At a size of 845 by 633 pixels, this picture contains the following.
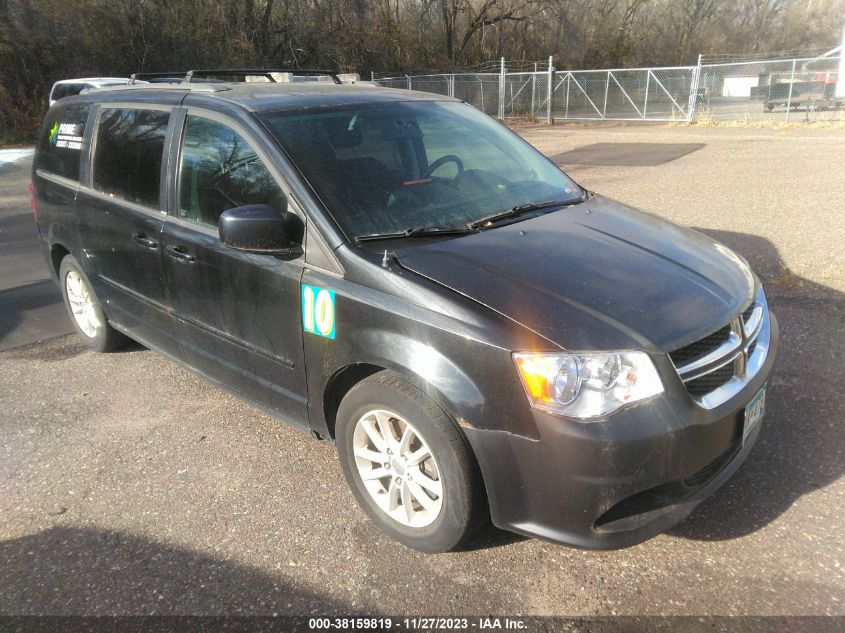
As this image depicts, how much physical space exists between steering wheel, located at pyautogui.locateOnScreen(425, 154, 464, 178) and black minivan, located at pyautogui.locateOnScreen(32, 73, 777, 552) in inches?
0.9

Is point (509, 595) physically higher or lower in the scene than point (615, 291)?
lower

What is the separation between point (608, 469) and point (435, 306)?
2.74 feet

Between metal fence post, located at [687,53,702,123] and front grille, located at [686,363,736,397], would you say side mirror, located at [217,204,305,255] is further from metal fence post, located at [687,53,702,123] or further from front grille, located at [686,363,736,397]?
metal fence post, located at [687,53,702,123]

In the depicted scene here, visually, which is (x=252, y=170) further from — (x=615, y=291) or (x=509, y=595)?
(x=509, y=595)

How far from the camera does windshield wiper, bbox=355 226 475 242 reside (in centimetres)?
287

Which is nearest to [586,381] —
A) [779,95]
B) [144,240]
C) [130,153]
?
[144,240]

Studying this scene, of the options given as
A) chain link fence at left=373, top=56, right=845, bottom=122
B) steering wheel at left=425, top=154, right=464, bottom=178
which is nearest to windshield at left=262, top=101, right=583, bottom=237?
steering wheel at left=425, top=154, right=464, bottom=178

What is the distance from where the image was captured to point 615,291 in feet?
8.48

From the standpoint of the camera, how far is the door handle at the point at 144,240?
3.71m

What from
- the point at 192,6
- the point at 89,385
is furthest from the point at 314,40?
the point at 89,385

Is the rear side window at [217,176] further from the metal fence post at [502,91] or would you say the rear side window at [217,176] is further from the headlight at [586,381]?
the metal fence post at [502,91]

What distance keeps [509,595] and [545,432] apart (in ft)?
2.36

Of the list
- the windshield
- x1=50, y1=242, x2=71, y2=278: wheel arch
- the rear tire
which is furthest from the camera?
x1=50, y1=242, x2=71, y2=278: wheel arch

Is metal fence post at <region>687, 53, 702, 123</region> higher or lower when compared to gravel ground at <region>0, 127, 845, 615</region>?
higher
